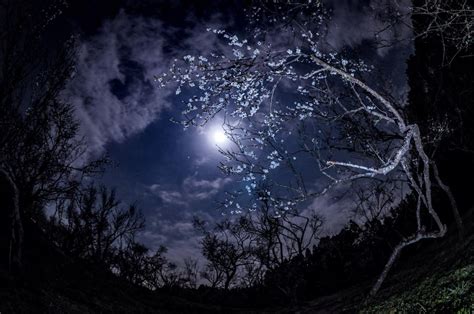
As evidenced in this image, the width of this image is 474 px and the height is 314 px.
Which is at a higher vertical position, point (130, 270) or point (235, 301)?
point (130, 270)

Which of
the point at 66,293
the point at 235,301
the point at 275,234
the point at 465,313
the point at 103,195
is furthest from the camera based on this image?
the point at 235,301

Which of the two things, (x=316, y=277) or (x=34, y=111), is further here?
(x=316, y=277)

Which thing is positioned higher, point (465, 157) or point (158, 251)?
point (158, 251)

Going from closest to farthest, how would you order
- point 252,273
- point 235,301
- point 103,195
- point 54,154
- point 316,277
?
point 54,154 → point 316,277 → point 103,195 → point 235,301 → point 252,273

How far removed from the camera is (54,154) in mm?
18891

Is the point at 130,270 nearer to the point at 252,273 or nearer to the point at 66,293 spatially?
the point at 252,273

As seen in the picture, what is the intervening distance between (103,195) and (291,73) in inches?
1443

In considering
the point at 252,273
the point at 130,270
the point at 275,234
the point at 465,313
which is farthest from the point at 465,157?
the point at 130,270

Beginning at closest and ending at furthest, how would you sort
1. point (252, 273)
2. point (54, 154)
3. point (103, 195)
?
point (54, 154) < point (103, 195) < point (252, 273)

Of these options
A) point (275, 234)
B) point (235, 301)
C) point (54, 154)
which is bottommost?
point (235, 301)

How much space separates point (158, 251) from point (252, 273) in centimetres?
1449

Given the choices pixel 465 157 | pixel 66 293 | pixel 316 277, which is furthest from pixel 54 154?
pixel 316 277

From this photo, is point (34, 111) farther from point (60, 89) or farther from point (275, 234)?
point (275, 234)

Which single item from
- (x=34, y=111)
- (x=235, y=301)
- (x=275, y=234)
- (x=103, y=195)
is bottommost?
(x=235, y=301)
